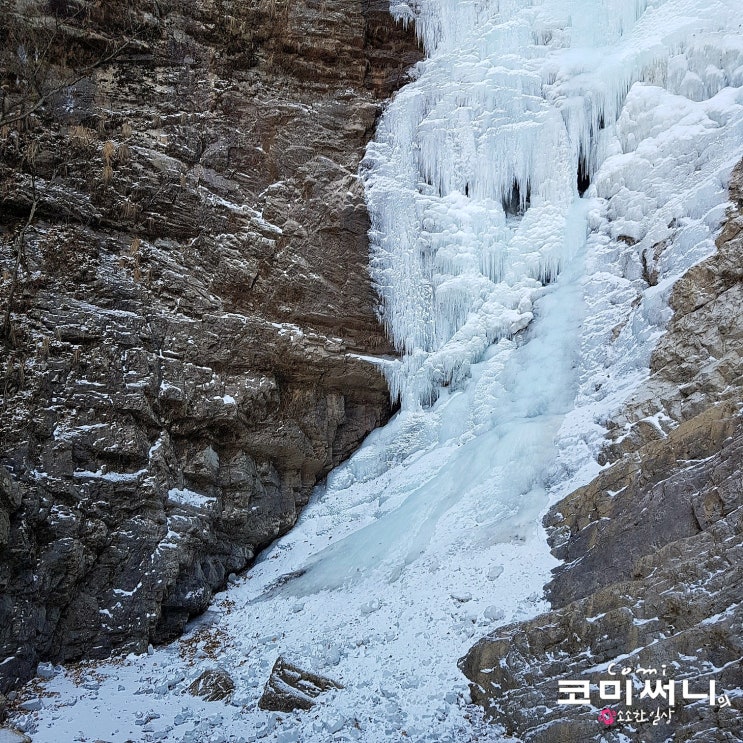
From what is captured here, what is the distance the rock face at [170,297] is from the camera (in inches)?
384

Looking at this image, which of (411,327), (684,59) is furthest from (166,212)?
(684,59)

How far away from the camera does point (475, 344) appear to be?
12727mm

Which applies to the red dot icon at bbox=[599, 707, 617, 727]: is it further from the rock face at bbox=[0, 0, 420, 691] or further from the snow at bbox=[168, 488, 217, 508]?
the snow at bbox=[168, 488, 217, 508]

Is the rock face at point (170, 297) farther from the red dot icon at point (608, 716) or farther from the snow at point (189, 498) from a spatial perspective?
the red dot icon at point (608, 716)

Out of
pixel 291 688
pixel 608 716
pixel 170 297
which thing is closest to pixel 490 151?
pixel 170 297

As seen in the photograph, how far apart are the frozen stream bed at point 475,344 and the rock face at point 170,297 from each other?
2.24 feet

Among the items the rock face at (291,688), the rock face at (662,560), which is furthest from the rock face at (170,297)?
the rock face at (662,560)

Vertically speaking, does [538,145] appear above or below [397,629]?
above

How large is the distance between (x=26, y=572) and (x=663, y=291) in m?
Result: 9.87

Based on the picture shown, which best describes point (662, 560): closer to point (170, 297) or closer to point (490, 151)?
point (170, 297)

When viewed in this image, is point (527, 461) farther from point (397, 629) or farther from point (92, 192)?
point (92, 192)

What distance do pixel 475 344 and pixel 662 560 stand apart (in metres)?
6.53

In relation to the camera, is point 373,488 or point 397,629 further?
point 373,488

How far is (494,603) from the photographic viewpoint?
8.25m
